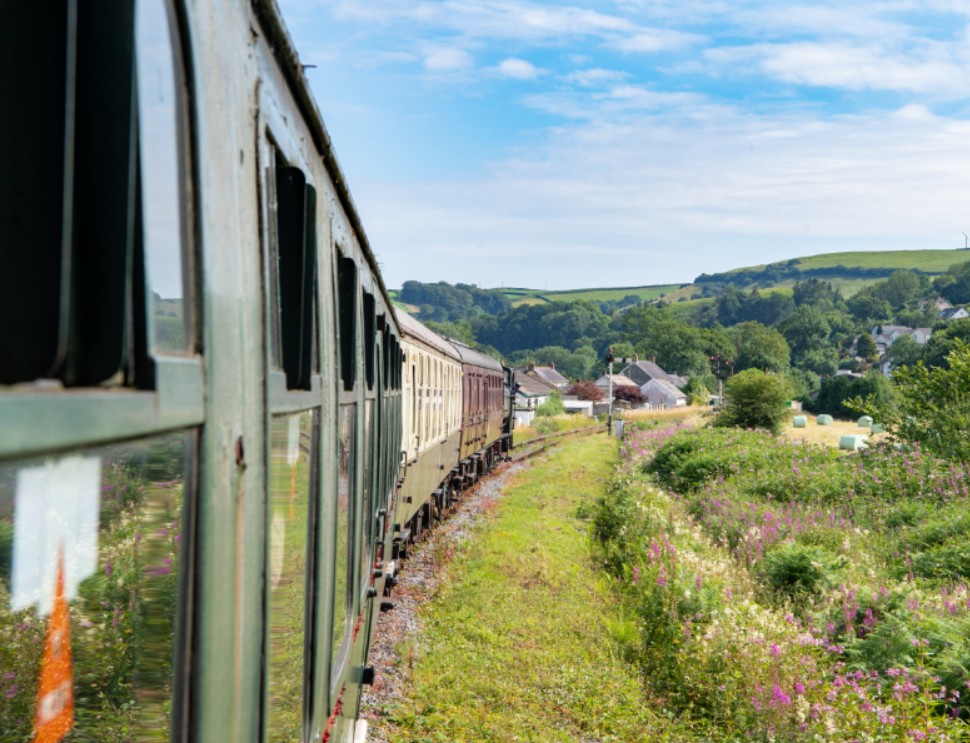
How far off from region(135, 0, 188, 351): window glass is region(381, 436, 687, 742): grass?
654cm

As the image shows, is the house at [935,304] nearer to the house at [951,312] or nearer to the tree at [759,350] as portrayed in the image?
the house at [951,312]

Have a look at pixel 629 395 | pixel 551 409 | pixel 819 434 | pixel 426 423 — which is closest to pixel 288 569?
pixel 426 423

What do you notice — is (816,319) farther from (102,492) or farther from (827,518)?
(102,492)

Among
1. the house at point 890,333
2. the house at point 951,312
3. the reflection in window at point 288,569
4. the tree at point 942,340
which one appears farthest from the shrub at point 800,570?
the house at point 951,312

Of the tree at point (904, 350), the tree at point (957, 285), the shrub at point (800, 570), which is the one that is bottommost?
the tree at point (904, 350)

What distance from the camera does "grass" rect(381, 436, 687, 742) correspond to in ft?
25.1

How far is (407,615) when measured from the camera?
1077 centimetres

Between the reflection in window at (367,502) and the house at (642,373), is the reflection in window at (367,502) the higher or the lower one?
the higher one

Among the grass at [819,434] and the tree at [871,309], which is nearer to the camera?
the grass at [819,434]

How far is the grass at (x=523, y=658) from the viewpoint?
7652mm

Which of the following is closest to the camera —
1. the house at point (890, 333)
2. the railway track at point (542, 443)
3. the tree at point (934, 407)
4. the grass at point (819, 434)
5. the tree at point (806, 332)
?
the tree at point (934, 407)

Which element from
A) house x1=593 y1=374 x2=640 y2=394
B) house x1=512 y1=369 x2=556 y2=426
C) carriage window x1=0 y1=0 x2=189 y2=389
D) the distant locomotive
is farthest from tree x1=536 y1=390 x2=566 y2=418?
carriage window x1=0 y1=0 x2=189 y2=389

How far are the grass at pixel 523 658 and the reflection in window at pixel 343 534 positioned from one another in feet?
11.6

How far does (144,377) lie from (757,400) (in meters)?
35.0
